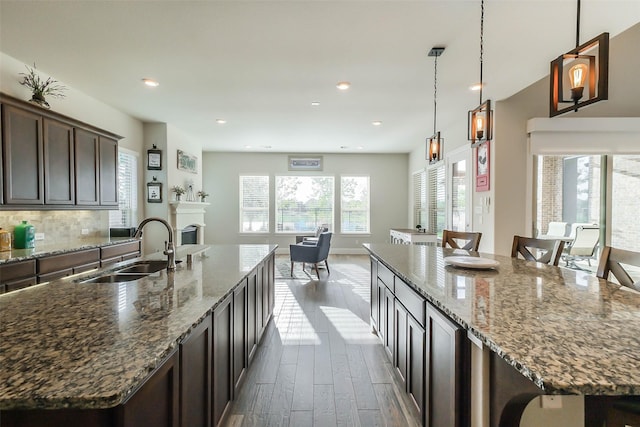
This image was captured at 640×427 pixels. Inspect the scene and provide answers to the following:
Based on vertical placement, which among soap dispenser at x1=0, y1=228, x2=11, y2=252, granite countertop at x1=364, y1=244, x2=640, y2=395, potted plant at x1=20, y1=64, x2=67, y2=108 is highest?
potted plant at x1=20, y1=64, x2=67, y2=108

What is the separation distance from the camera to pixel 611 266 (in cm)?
165

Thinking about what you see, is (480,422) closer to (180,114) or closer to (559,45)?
(559,45)

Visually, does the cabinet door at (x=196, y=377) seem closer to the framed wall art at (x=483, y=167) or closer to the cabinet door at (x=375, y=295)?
the cabinet door at (x=375, y=295)

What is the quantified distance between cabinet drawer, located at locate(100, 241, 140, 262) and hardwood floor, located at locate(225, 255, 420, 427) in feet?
6.75

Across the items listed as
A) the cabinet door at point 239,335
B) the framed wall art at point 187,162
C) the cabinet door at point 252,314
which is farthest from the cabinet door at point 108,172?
the cabinet door at point 239,335

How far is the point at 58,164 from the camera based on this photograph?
3246 mm

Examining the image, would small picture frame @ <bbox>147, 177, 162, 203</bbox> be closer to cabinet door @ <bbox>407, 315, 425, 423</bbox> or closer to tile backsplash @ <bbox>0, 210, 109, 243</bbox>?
tile backsplash @ <bbox>0, 210, 109, 243</bbox>

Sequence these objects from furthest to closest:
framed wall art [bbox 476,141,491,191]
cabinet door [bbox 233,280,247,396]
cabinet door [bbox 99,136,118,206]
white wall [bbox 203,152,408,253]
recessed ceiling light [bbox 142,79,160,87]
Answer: white wall [bbox 203,152,408,253] → framed wall art [bbox 476,141,491,191] → cabinet door [bbox 99,136,118,206] → recessed ceiling light [bbox 142,79,160,87] → cabinet door [bbox 233,280,247,396]

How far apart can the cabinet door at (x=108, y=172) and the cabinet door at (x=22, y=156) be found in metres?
0.90

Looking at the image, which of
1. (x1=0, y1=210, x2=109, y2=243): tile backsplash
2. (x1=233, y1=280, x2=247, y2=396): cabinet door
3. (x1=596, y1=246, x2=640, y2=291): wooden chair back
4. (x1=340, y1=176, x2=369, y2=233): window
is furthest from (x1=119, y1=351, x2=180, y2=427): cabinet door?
(x1=340, y1=176, x2=369, y2=233): window

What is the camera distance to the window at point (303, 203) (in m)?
8.49

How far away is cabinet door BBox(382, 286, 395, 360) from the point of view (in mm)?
2223

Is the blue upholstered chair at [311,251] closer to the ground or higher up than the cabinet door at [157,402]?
closer to the ground

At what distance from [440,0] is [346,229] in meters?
6.73
